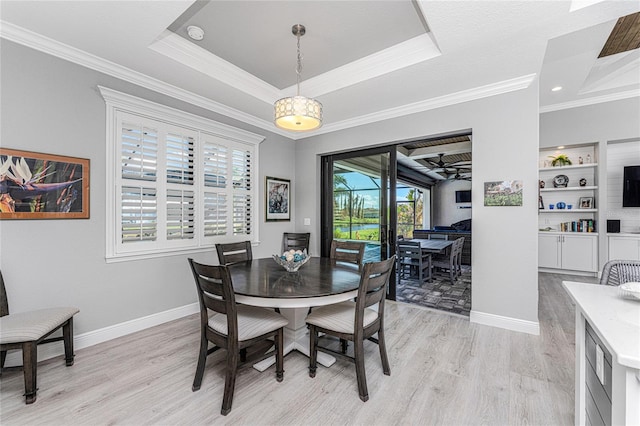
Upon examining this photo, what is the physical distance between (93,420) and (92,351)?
1.06m

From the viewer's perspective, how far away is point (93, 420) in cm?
170

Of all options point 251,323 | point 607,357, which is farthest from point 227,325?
point 607,357

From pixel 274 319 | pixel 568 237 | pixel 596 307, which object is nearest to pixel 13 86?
pixel 274 319

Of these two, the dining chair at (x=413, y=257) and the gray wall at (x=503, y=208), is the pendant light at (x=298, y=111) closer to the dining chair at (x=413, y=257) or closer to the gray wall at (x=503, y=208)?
the gray wall at (x=503, y=208)

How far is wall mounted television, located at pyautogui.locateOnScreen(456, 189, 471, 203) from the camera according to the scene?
9.75 meters

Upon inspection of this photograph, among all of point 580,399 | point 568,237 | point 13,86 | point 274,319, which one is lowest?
point 580,399

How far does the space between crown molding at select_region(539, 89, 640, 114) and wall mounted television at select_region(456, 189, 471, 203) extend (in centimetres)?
501

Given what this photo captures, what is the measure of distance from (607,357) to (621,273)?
32.9 inches

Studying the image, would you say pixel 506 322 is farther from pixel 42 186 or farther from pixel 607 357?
pixel 42 186

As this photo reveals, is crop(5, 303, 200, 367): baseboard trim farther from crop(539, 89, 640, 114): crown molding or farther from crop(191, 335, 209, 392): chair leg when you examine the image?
crop(539, 89, 640, 114): crown molding

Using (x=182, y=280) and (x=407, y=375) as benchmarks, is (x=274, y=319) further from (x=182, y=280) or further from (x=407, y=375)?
(x=182, y=280)

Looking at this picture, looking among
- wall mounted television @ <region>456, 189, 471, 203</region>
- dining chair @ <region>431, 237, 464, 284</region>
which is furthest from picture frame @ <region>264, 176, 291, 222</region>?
wall mounted television @ <region>456, 189, 471, 203</region>

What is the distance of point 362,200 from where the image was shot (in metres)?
4.45

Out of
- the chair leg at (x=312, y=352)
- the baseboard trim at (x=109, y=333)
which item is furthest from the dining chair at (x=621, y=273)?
the baseboard trim at (x=109, y=333)
